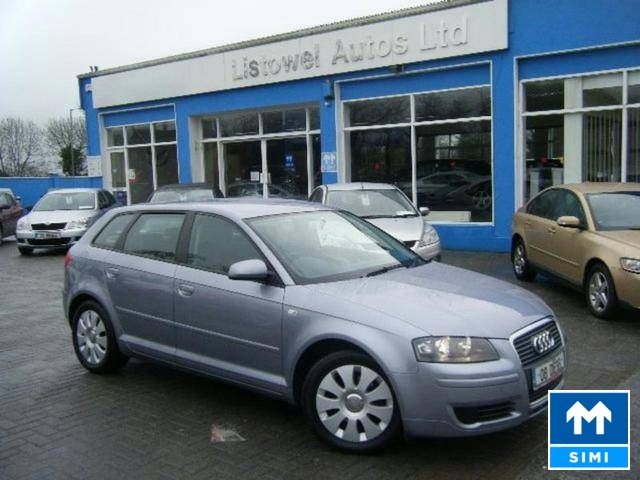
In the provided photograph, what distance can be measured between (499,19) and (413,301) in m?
10.3

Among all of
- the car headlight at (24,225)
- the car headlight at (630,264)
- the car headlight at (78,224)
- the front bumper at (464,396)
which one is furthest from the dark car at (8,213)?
the front bumper at (464,396)

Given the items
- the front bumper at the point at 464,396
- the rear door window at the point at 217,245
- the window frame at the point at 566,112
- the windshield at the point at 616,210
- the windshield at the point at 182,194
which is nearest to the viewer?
the front bumper at the point at 464,396

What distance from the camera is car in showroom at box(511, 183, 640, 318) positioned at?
7367 mm

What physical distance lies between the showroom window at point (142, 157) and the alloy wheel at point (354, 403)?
16.8m

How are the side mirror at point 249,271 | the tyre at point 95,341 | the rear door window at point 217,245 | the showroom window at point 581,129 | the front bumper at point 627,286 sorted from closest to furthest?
the side mirror at point 249,271 < the rear door window at point 217,245 < the tyre at point 95,341 < the front bumper at point 627,286 < the showroom window at point 581,129

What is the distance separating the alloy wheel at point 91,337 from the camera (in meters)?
6.07

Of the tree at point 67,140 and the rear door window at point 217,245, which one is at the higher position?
the tree at point 67,140

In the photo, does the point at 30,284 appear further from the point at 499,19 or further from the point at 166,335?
the point at 499,19

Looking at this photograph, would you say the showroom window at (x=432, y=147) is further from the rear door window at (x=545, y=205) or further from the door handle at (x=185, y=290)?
the door handle at (x=185, y=290)

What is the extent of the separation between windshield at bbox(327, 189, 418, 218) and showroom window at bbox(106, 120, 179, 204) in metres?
9.94

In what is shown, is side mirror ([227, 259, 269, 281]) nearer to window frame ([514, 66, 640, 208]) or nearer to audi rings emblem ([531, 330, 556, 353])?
audi rings emblem ([531, 330, 556, 353])

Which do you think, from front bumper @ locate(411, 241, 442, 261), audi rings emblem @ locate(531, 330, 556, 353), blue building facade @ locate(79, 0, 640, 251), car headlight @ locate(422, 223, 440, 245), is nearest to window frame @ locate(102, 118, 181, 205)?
blue building facade @ locate(79, 0, 640, 251)

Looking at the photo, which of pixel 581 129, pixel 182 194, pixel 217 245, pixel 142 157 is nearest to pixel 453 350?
pixel 217 245

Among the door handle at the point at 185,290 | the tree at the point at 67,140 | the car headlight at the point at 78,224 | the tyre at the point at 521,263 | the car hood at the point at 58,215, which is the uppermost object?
the tree at the point at 67,140
